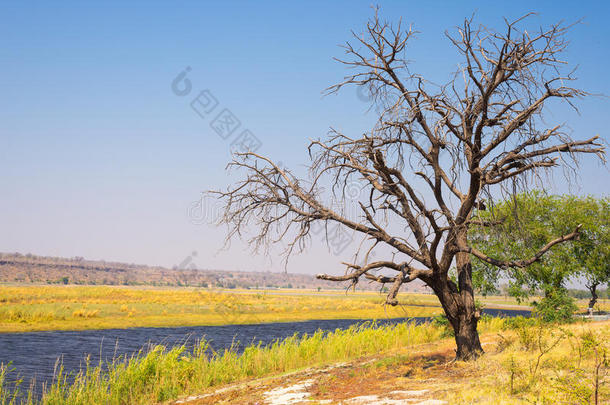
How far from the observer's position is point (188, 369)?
14359 millimetres

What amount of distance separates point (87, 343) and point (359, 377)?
23.1 m

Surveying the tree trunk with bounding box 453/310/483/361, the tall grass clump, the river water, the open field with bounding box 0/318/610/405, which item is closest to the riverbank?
the open field with bounding box 0/318/610/405

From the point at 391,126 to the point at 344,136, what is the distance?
124cm

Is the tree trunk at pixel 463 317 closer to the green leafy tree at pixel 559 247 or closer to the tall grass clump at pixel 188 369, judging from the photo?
the tall grass clump at pixel 188 369

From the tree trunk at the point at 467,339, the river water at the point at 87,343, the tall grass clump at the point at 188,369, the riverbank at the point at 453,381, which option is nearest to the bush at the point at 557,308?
the river water at the point at 87,343

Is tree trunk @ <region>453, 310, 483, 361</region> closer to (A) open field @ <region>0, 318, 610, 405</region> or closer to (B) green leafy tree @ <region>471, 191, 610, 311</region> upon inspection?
(A) open field @ <region>0, 318, 610, 405</region>

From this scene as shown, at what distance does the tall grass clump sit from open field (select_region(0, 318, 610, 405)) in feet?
0.10

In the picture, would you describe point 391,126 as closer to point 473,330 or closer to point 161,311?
point 473,330

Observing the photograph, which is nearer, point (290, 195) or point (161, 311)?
point (290, 195)

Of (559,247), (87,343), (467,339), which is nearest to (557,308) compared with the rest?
(559,247)

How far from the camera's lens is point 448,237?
12.2m

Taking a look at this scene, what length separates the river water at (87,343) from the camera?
2192 centimetres

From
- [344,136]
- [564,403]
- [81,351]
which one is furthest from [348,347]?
[81,351]

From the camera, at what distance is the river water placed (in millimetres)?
21922
